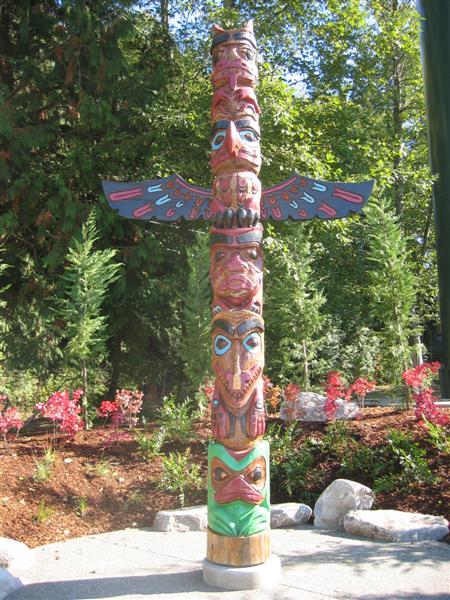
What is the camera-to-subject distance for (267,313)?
44.3 feet

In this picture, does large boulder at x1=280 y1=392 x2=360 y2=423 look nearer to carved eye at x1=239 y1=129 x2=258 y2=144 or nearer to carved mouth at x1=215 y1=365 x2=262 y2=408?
carved mouth at x1=215 y1=365 x2=262 y2=408

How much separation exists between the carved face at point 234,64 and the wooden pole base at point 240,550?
3.83 meters

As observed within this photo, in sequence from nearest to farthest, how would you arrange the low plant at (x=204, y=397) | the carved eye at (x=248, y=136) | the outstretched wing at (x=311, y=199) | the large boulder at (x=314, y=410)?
the carved eye at (x=248, y=136) < the outstretched wing at (x=311, y=199) < the large boulder at (x=314, y=410) < the low plant at (x=204, y=397)

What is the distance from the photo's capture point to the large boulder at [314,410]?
27.7ft

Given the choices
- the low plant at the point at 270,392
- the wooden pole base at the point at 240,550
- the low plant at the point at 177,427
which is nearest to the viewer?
the wooden pole base at the point at 240,550

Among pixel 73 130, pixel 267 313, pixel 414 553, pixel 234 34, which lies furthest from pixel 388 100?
pixel 414 553

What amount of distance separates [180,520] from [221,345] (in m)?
2.41

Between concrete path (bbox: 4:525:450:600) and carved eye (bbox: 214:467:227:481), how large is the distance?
2.60ft

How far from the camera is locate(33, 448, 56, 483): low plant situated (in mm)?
6502

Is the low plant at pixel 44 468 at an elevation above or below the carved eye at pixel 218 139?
below

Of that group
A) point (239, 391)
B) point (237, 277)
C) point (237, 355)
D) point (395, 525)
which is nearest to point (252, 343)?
point (237, 355)

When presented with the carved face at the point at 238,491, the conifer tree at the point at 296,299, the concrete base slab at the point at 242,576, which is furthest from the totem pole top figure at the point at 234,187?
the conifer tree at the point at 296,299

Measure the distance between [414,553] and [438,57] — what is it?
11.1 meters

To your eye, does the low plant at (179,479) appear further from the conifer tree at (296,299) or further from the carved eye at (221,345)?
the conifer tree at (296,299)
